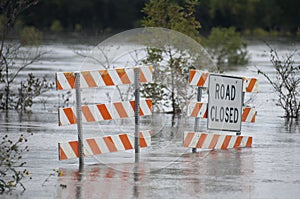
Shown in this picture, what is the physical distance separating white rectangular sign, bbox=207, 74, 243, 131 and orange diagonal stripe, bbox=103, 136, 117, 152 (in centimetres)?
155

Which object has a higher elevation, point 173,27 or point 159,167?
point 173,27

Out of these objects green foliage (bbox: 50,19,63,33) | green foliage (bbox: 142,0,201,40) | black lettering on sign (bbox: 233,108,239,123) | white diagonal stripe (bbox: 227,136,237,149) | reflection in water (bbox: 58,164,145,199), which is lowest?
reflection in water (bbox: 58,164,145,199)

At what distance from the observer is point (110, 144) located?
11594 mm

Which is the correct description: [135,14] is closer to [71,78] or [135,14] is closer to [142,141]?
[142,141]

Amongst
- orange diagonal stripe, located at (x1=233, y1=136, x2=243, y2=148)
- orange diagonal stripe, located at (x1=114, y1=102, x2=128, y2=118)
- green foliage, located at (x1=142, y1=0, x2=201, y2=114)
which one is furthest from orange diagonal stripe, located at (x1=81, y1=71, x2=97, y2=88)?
green foliage, located at (x1=142, y1=0, x2=201, y2=114)

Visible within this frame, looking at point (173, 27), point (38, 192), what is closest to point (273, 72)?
point (173, 27)

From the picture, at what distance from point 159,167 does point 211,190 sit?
5.47ft

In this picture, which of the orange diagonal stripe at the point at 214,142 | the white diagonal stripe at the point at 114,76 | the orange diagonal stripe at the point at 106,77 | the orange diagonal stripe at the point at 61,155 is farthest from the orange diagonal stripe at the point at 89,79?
the orange diagonal stripe at the point at 214,142

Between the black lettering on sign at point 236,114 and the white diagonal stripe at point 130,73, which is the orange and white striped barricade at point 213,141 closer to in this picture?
the black lettering on sign at point 236,114

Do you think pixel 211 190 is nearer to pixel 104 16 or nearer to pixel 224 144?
pixel 224 144

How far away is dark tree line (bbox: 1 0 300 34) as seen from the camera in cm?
8769

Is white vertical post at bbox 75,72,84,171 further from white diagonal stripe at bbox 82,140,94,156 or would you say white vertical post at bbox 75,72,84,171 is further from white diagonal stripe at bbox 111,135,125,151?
white diagonal stripe at bbox 111,135,125,151

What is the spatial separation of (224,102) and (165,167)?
1.98 meters

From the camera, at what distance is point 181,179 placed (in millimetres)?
10219
